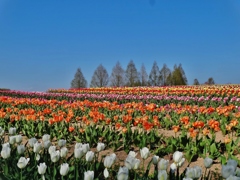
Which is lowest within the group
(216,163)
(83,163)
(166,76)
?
(216,163)

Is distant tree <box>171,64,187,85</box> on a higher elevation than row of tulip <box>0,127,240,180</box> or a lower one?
higher

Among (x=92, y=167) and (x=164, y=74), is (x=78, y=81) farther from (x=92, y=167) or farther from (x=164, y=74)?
(x=92, y=167)

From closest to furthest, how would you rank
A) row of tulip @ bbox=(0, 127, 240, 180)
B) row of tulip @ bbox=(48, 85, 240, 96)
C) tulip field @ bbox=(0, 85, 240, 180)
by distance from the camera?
row of tulip @ bbox=(0, 127, 240, 180)
tulip field @ bbox=(0, 85, 240, 180)
row of tulip @ bbox=(48, 85, 240, 96)

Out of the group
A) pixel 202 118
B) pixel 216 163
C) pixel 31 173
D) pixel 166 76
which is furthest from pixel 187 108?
pixel 166 76

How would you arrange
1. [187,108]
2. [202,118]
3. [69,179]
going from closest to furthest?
[69,179] → [202,118] → [187,108]

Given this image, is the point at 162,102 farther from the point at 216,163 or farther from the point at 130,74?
the point at 130,74

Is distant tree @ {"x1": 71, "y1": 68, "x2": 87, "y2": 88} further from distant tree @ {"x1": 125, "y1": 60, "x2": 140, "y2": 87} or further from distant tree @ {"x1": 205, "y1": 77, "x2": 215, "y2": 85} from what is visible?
distant tree @ {"x1": 205, "y1": 77, "x2": 215, "y2": 85}

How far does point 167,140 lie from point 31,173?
297 cm

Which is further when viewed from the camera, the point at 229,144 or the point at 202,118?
the point at 202,118

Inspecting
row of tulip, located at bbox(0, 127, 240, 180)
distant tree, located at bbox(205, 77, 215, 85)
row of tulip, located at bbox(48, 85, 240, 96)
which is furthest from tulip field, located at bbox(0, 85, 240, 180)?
distant tree, located at bbox(205, 77, 215, 85)

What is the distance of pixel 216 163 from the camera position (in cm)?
517

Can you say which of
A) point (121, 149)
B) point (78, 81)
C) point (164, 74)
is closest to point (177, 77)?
point (164, 74)

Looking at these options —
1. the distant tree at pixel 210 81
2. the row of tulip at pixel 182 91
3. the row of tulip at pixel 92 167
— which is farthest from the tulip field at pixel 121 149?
the distant tree at pixel 210 81

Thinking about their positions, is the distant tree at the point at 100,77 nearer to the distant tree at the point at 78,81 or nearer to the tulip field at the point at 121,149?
the distant tree at the point at 78,81
